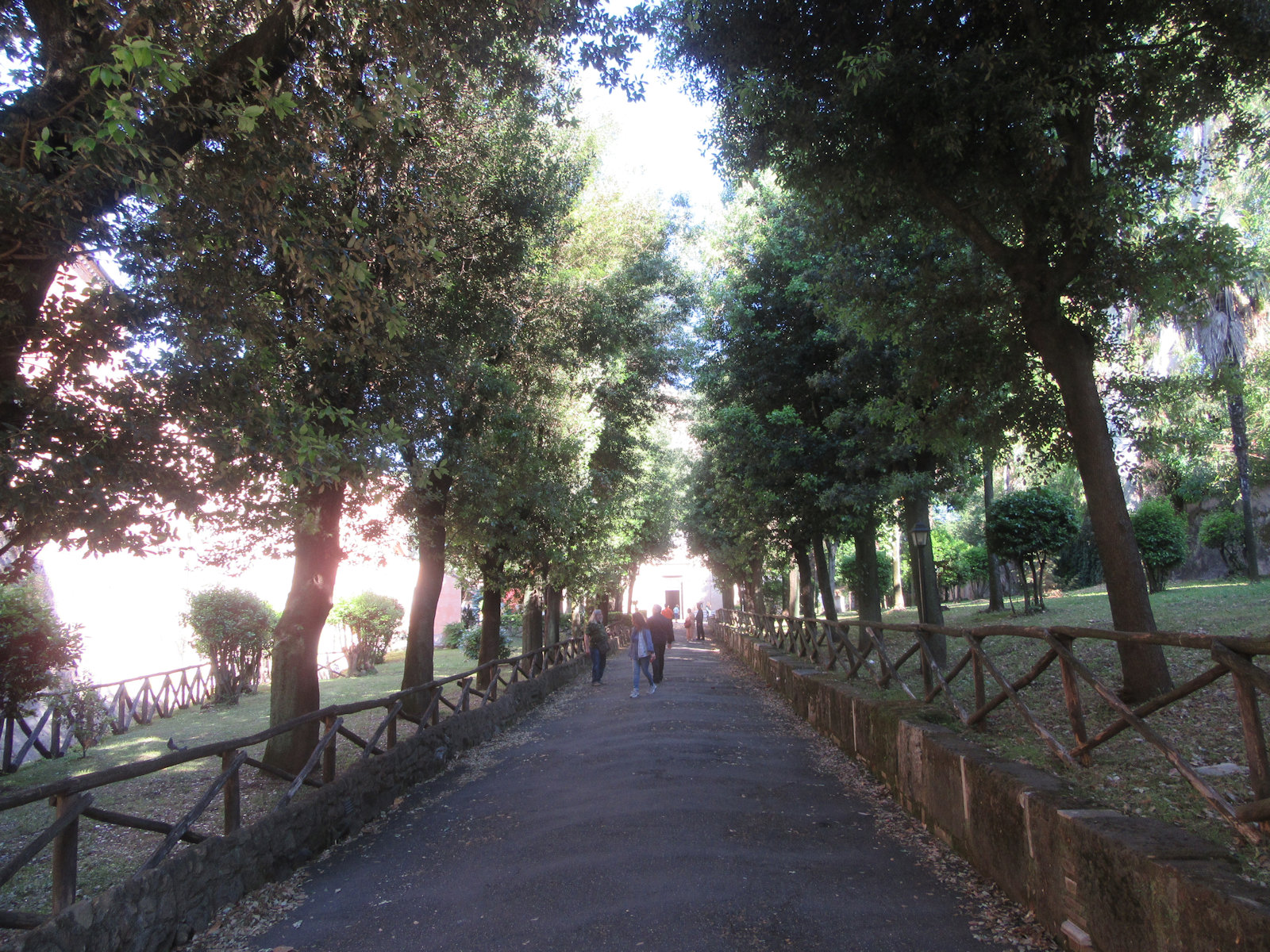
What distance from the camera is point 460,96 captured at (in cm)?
941

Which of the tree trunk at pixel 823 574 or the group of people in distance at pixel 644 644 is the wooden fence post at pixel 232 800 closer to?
the group of people in distance at pixel 644 644

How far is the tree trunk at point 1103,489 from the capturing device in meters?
6.26

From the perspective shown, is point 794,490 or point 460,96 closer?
point 460,96

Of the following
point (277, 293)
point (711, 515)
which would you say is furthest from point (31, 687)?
point (711, 515)

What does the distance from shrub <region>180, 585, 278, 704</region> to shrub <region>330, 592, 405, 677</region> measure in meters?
5.05

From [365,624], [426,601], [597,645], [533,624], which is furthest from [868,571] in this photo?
[365,624]

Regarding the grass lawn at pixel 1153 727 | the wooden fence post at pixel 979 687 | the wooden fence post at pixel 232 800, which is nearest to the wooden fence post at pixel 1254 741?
the grass lawn at pixel 1153 727

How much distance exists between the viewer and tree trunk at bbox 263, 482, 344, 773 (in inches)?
319

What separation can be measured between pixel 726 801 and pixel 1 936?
468cm

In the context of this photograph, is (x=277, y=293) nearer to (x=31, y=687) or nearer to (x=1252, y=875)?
(x=31, y=687)

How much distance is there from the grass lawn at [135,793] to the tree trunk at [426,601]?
68cm

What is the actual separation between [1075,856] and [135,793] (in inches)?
343

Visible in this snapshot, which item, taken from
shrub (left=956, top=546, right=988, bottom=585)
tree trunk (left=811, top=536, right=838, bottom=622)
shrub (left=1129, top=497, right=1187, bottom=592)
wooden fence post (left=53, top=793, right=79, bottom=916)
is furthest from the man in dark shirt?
shrub (left=956, top=546, right=988, bottom=585)

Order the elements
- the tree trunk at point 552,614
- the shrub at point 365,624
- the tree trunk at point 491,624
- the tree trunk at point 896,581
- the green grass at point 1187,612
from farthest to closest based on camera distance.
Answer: the tree trunk at point 896,581 → the shrub at point 365,624 → the tree trunk at point 552,614 → the tree trunk at point 491,624 → the green grass at point 1187,612
